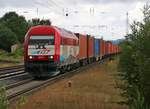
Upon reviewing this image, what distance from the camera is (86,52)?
5175 centimetres

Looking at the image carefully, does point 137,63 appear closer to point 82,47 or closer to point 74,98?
point 74,98

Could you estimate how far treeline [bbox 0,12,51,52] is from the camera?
109 metres

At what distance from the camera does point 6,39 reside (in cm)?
10994

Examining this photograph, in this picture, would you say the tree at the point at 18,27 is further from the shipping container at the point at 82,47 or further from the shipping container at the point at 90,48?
the shipping container at the point at 82,47

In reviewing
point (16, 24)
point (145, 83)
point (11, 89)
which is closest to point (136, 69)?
point (145, 83)

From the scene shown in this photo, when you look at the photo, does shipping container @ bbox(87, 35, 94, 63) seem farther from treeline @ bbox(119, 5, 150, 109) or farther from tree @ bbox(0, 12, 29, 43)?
A: tree @ bbox(0, 12, 29, 43)

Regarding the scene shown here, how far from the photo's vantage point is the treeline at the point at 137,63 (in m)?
14.2

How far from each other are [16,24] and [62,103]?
113 meters

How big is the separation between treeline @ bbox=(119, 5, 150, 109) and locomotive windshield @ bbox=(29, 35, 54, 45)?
A: 16574 millimetres

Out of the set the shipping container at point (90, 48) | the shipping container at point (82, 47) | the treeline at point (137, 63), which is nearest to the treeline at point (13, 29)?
the shipping container at point (90, 48)

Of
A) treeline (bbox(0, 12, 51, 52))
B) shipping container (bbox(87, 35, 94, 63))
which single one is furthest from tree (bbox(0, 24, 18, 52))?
shipping container (bbox(87, 35, 94, 63))

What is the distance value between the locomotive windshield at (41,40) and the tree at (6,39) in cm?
7617

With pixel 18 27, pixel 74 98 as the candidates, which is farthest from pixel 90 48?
pixel 18 27

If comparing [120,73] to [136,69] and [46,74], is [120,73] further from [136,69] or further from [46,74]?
[46,74]
